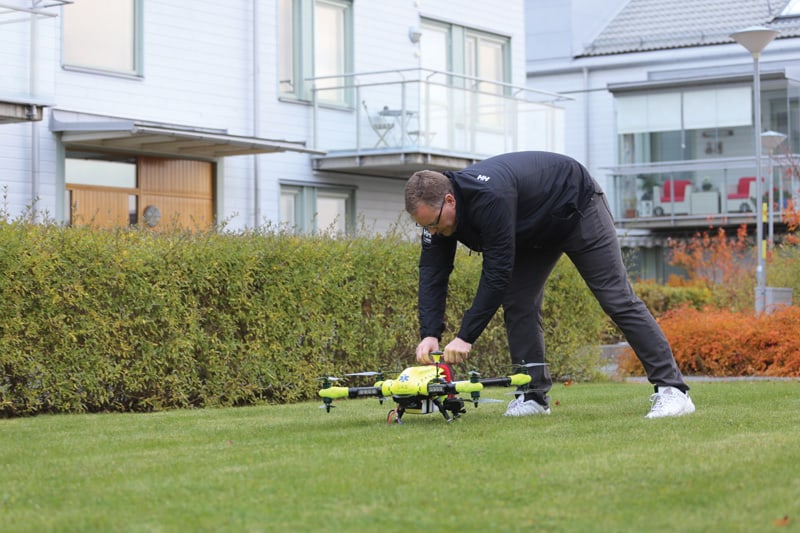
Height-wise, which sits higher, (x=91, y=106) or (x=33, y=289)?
(x=91, y=106)

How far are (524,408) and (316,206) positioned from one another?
1285 centimetres

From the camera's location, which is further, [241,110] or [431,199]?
[241,110]

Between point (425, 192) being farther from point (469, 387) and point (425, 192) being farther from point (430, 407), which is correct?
point (430, 407)

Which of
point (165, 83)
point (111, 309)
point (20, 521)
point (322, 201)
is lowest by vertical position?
point (20, 521)

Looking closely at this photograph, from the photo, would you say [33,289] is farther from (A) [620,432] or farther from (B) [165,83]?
(B) [165,83]

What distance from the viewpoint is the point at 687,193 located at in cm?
3559

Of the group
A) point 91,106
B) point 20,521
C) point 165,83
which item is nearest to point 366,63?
point 165,83

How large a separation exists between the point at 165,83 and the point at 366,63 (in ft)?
14.6

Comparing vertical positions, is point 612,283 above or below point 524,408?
above

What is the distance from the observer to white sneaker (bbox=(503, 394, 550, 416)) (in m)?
7.87

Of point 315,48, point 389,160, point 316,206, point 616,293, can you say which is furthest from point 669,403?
point 315,48

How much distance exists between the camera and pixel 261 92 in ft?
62.4

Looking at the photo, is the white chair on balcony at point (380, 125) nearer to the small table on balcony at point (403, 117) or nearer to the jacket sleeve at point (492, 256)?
the small table on balcony at point (403, 117)

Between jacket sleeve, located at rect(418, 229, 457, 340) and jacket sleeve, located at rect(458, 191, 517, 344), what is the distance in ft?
1.12
